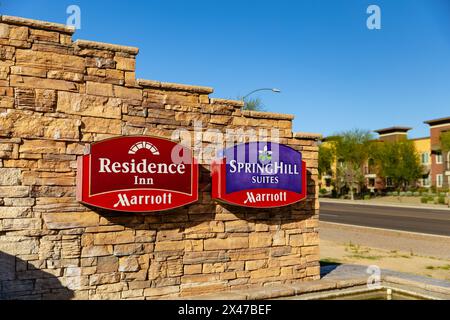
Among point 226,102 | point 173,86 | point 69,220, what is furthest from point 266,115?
point 69,220

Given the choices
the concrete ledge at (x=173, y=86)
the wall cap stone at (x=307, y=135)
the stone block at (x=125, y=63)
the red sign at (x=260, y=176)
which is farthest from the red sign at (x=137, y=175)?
the wall cap stone at (x=307, y=135)

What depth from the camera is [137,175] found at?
7180 millimetres

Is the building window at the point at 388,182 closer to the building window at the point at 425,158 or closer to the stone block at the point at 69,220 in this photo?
the building window at the point at 425,158

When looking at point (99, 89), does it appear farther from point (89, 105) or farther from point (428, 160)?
point (428, 160)

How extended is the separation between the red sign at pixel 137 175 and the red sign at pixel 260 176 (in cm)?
64

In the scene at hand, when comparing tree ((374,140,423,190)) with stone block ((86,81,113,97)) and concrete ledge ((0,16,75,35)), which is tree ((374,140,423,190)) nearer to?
stone block ((86,81,113,97))

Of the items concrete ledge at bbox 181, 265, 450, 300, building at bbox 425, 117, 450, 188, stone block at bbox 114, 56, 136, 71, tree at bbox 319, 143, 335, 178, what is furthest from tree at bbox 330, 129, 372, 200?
stone block at bbox 114, 56, 136, 71

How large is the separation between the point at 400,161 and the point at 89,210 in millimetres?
60652

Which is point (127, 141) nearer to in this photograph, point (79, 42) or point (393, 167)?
point (79, 42)

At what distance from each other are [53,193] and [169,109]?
2485 mm

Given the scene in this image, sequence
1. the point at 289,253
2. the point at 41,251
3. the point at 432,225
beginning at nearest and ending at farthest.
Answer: the point at 41,251 < the point at 289,253 < the point at 432,225

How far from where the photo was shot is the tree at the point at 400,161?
197ft

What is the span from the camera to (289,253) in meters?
8.80
